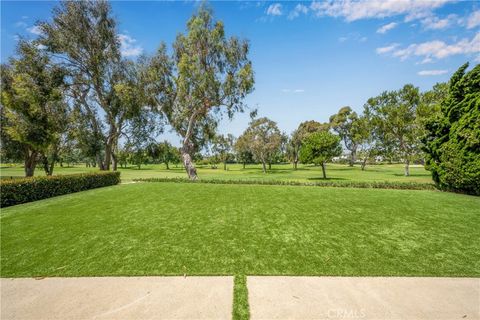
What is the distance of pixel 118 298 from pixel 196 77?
62.8 ft

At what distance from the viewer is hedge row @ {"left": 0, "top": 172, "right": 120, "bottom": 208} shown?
33.1 feet

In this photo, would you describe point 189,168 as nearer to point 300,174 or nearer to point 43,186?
point 43,186

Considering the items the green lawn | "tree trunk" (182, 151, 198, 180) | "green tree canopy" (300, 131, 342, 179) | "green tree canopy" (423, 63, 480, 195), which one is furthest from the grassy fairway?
"green tree canopy" (300, 131, 342, 179)

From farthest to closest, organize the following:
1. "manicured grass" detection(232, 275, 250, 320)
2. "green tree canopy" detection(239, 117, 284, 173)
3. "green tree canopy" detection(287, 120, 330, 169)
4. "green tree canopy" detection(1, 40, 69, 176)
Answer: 1. "green tree canopy" detection(287, 120, 330, 169)
2. "green tree canopy" detection(239, 117, 284, 173)
3. "green tree canopy" detection(1, 40, 69, 176)
4. "manicured grass" detection(232, 275, 250, 320)

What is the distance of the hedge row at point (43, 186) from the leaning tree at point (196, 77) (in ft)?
27.9

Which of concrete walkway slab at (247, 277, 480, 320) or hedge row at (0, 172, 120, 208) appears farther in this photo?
hedge row at (0, 172, 120, 208)

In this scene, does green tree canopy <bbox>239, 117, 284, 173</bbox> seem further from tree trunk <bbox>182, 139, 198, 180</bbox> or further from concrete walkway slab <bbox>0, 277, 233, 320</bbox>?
concrete walkway slab <bbox>0, 277, 233, 320</bbox>

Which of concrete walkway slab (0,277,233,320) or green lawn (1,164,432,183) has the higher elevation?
concrete walkway slab (0,277,233,320)

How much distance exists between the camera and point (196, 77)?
64.3ft

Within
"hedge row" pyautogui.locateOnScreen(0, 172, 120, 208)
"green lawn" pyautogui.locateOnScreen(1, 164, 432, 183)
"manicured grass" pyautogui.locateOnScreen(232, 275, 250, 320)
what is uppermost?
"hedge row" pyautogui.locateOnScreen(0, 172, 120, 208)

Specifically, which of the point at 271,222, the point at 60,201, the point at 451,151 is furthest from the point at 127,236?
the point at 451,151

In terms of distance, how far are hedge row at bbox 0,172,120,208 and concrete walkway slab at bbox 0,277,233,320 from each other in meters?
8.72

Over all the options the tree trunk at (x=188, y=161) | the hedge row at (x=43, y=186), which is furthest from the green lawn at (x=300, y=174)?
the hedge row at (x=43, y=186)

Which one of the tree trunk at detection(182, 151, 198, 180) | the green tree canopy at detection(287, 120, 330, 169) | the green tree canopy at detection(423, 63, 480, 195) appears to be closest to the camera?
the green tree canopy at detection(423, 63, 480, 195)
